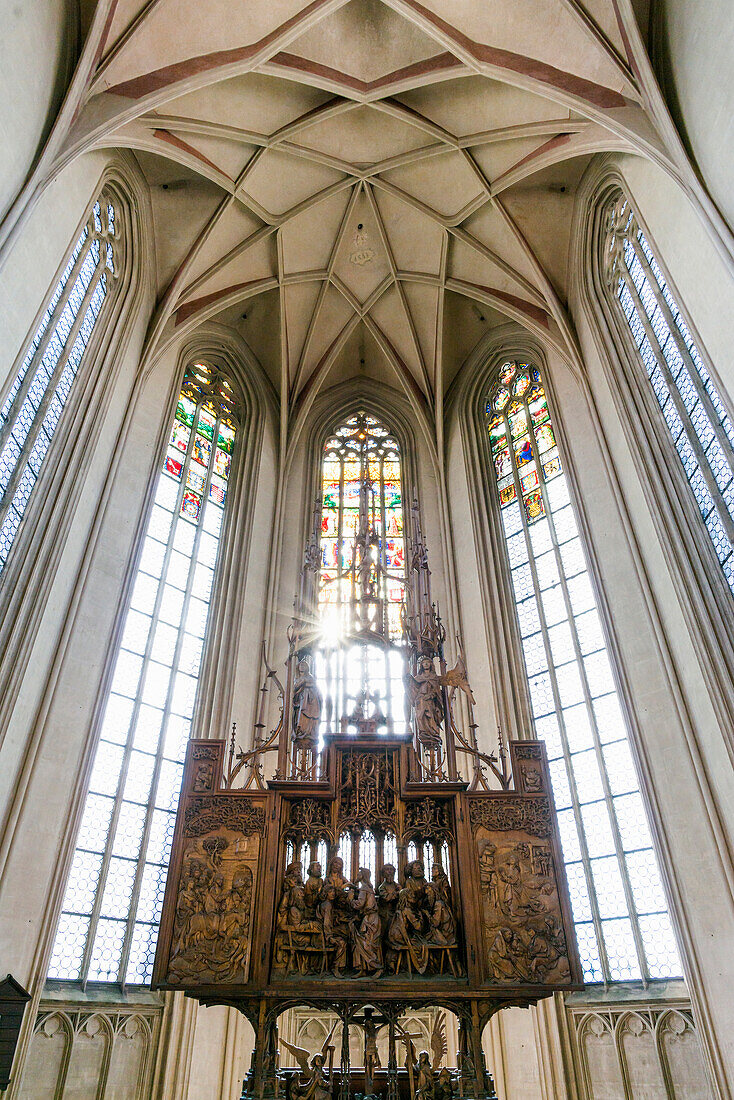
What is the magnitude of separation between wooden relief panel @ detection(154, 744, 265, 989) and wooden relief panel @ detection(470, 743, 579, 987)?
2117mm

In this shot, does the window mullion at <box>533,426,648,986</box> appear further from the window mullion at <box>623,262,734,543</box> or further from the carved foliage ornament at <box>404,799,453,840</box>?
the carved foliage ornament at <box>404,799,453,840</box>

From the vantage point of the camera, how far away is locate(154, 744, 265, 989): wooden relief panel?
6.46 m

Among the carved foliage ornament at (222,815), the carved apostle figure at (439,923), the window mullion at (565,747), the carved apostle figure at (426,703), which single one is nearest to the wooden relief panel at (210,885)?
the carved foliage ornament at (222,815)

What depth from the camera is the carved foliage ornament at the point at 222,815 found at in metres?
7.16

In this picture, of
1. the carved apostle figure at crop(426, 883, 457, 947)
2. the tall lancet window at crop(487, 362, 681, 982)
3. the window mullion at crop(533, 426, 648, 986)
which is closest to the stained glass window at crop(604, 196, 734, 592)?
the tall lancet window at crop(487, 362, 681, 982)

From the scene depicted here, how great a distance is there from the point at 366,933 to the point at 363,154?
13.2 metres

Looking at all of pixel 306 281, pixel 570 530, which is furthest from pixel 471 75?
pixel 570 530

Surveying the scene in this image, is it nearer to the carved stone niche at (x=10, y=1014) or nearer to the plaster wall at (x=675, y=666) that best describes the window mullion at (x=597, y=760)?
the plaster wall at (x=675, y=666)

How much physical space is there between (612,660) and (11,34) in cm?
1085

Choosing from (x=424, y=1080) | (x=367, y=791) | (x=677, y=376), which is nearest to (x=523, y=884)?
(x=367, y=791)

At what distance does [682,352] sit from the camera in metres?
10.2

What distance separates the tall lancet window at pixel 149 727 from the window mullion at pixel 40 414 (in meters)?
2.99

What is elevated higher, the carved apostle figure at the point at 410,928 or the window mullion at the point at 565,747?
the window mullion at the point at 565,747

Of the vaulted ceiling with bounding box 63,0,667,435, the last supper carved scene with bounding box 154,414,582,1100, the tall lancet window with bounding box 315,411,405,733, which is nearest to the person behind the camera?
the last supper carved scene with bounding box 154,414,582,1100
